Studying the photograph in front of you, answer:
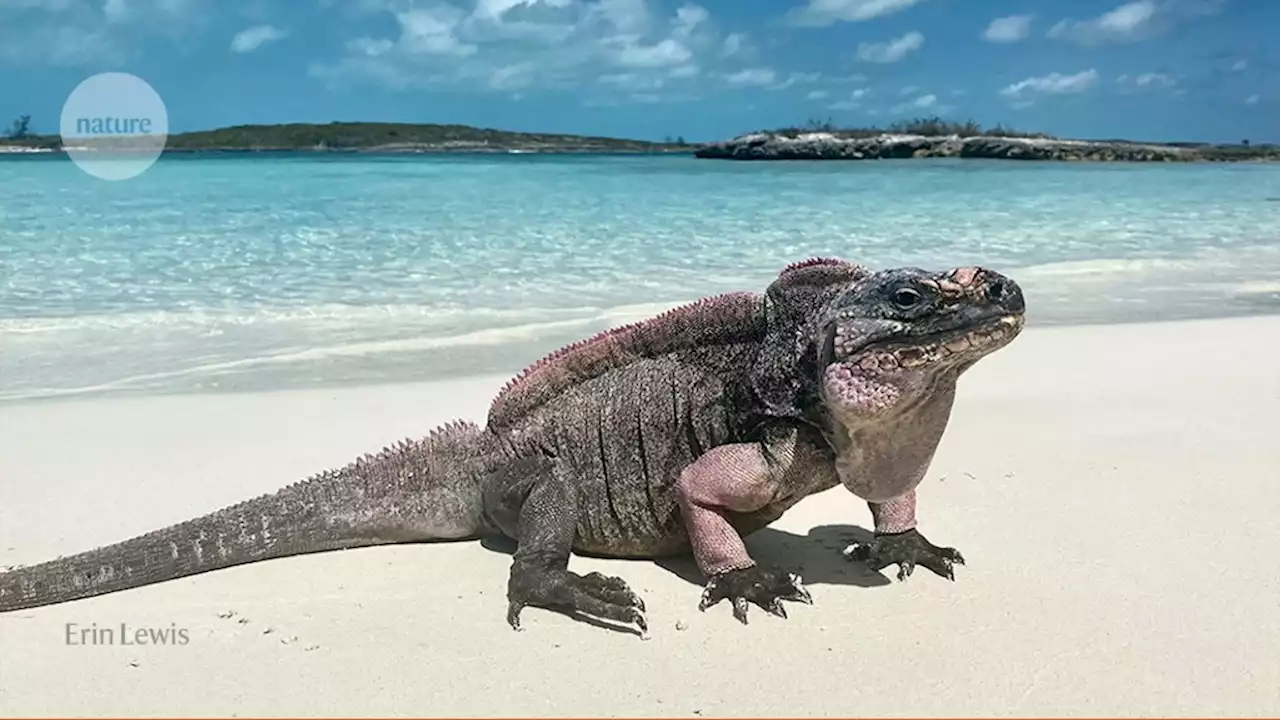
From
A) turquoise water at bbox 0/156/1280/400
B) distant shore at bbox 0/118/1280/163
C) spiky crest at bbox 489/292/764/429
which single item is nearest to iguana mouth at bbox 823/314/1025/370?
spiky crest at bbox 489/292/764/429

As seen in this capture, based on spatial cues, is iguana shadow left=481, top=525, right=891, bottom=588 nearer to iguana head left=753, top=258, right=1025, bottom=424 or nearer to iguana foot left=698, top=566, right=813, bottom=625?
iguana foot left=698, top=566, right=813, bottom=625

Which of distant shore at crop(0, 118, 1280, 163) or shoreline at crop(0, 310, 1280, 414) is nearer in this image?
shoreline at crop(0, 310, 1280, 414)

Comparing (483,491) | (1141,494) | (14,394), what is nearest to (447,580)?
(483,491)

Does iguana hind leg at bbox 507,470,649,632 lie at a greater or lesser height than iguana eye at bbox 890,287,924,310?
lesser

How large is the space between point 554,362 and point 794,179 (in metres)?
37.6

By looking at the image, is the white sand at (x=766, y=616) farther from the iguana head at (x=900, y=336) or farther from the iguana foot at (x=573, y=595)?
the iguana head at (x=900, y=336)

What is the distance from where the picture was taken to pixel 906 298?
10.5 ft

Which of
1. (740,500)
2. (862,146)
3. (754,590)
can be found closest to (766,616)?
(754,590)

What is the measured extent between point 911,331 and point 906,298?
0.10 m

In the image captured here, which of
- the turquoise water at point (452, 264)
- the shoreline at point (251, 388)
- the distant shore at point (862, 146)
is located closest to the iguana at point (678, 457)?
the shoreline at point (251, 388)

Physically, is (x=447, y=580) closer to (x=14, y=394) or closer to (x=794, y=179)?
(x=14, y=394)

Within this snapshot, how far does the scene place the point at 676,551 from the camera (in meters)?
4.17

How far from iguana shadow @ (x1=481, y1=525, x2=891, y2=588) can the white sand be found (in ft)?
0.05

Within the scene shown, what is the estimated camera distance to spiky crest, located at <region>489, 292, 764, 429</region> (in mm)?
3916
